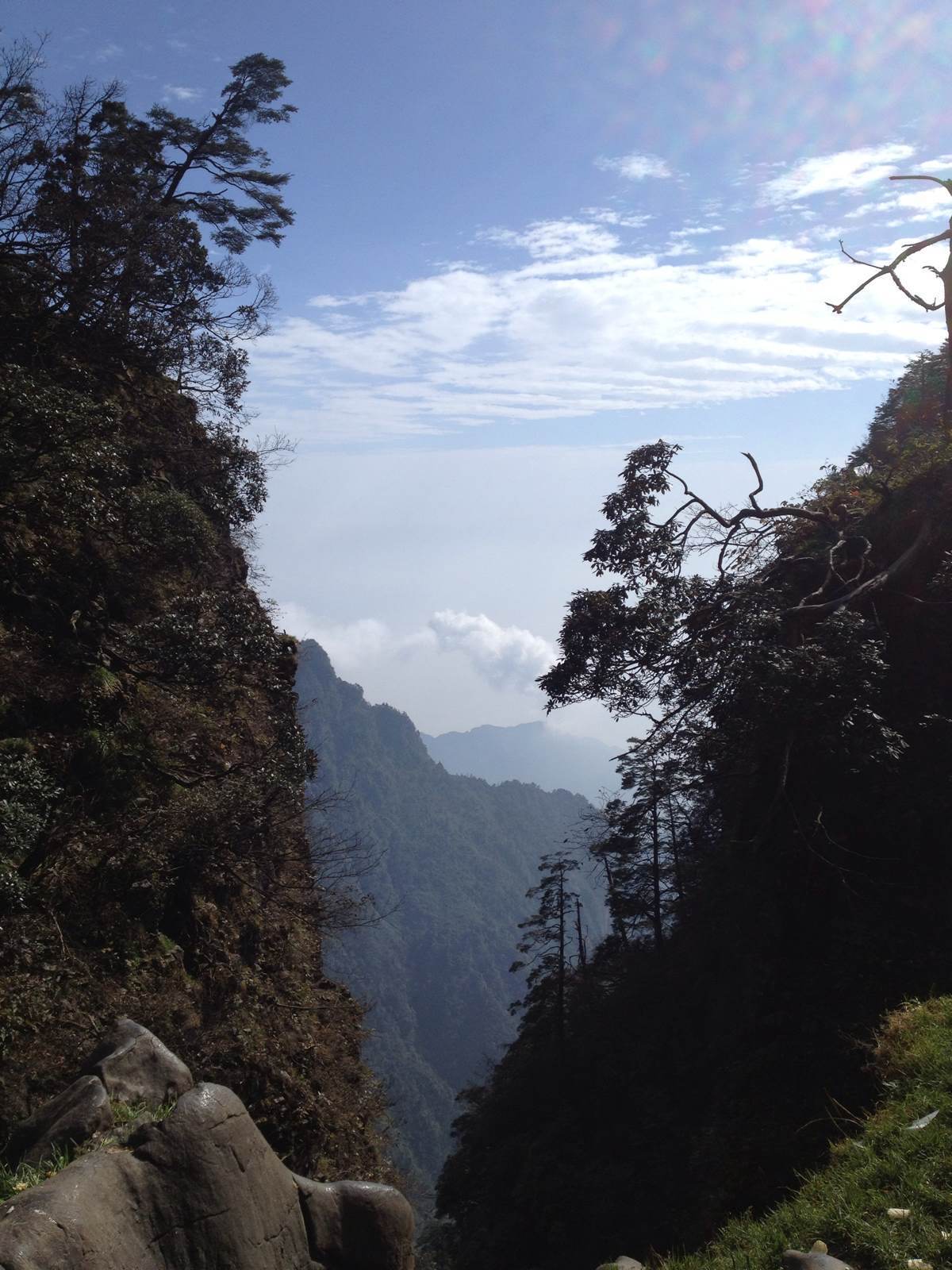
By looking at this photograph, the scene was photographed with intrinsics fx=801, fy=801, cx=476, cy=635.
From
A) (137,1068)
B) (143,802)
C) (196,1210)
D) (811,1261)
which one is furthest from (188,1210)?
(143,802)

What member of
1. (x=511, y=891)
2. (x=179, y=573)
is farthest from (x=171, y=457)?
(x=511, y=891)

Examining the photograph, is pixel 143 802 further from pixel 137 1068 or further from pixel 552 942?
pixel 552 942

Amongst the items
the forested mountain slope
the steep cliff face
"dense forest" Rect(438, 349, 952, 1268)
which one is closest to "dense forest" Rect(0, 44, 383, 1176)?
the steep cliff face

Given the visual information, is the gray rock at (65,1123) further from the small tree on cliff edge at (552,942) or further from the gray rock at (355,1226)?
the small tree on cliff edge at (552,942)

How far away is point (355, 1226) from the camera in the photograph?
581cm

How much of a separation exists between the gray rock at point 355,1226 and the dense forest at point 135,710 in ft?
13.8

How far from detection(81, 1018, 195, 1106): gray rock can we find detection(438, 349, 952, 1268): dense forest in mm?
5697

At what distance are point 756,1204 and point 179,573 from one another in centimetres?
1479

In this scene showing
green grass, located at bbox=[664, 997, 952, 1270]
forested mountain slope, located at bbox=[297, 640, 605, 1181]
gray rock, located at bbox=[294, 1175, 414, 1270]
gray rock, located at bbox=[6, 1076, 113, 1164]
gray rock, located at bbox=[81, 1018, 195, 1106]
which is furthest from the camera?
forested mountain slope, located at bbox=[297, 640, 605, 1181]

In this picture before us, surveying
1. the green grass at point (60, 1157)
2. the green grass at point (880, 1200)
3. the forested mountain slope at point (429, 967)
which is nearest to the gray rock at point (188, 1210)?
the green grass at point (60, 1157)

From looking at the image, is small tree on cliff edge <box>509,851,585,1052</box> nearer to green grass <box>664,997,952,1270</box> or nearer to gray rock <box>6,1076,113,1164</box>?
Answer: green grass <box>664,997,952,1270</box>

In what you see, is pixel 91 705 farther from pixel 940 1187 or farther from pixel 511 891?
pixel 511 891

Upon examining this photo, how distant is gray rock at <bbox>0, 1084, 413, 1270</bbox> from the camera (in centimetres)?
408

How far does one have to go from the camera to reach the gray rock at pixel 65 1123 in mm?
5383
